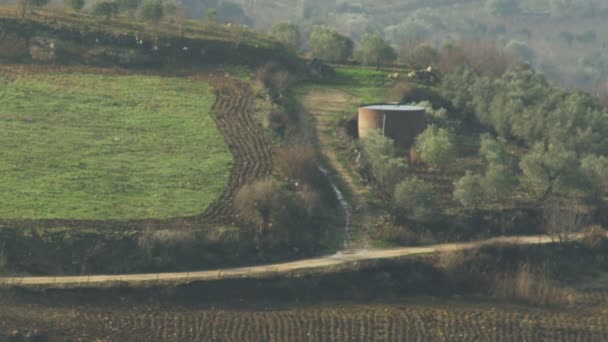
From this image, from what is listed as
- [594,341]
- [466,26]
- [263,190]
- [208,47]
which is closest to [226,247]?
[263,190]

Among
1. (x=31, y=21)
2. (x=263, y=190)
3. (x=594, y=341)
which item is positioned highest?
(x=31, y=21)

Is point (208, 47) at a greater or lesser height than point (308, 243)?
greater

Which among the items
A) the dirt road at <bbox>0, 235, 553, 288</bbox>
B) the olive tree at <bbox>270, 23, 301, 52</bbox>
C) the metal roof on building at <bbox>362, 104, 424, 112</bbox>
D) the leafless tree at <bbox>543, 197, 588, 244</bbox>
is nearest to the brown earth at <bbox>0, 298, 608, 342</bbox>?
the dirt road at <bbox>0, 235, 553, 288</bbox>

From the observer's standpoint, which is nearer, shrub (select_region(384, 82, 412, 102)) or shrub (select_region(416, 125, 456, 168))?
shrub (select_region(416, 125, 456, 168))

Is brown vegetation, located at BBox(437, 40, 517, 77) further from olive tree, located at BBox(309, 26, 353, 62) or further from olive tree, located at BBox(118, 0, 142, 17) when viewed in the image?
olive tree, located at BBox(118, 0, 142, 17)

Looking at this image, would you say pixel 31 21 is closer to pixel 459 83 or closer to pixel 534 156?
pixel 459 83

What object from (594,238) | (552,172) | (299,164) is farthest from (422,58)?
(594,238)
